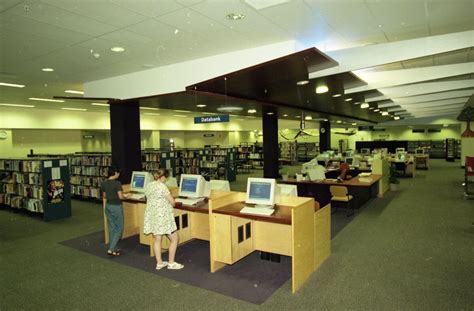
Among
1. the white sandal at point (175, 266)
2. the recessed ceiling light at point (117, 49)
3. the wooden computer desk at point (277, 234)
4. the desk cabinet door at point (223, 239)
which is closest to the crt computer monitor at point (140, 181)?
the white sandal at point (175, 266)

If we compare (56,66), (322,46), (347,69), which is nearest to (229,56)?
(322,46)

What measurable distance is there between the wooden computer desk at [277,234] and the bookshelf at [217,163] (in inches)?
361

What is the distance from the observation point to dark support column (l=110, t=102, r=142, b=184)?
765 cm

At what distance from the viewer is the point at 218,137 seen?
75.2 feet

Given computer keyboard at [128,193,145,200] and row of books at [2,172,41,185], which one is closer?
computer keyboard at [128,193,145,200]

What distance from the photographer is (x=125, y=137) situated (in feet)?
25.2

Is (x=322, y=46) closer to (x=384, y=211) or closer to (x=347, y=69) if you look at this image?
(x=347, y=69)

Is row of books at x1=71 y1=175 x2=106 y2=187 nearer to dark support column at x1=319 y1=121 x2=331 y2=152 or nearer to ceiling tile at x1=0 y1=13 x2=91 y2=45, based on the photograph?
ceiling tile at x1=0 y1=13 x2=91 y2=45

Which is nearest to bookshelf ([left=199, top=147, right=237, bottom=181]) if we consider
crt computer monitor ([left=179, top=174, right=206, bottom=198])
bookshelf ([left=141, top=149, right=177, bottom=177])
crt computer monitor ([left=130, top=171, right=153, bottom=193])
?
bookshelf ([left=141, top=149, right=177, bottom=177])

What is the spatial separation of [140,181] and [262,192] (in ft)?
8.92

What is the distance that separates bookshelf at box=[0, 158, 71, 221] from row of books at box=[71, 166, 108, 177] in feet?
5.49

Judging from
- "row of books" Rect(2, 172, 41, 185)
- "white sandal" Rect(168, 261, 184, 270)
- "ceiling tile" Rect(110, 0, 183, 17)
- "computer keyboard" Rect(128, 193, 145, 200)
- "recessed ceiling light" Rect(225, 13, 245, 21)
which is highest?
"recessed ceiling light" Rect(225, 13, 245, 21)

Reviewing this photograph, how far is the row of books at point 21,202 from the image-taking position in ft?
26.8

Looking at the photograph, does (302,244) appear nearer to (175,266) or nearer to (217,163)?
(175,266)
